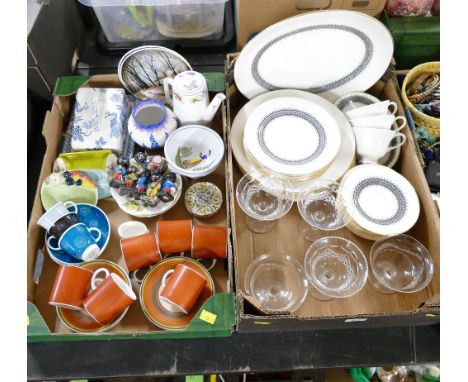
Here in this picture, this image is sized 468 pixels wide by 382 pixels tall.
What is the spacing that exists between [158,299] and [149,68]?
60 cm

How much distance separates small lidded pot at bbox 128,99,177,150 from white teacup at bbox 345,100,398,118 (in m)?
0.45

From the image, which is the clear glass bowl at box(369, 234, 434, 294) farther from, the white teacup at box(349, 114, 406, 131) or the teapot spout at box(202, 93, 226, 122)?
the teapot spout at box(202, 93, 226, 122)

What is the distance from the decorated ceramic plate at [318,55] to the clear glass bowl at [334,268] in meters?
0.40

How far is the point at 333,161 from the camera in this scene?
93cm

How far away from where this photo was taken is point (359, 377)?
1.04 m

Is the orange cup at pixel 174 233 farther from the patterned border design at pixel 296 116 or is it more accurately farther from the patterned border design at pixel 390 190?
the patterned border design at pixel 390 190

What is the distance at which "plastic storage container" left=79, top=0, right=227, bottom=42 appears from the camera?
3.41 ft

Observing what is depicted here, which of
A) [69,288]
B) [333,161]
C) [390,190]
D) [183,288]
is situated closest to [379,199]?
[390,190]

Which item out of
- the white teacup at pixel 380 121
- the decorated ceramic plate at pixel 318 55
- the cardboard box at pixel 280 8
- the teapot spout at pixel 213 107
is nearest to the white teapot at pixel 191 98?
the teapot spout at pixel 213 107

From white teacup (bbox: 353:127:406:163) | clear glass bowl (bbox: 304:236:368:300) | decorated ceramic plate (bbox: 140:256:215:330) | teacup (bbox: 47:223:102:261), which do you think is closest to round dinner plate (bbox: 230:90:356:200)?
white teacup (bbox: 353:127:406:163)

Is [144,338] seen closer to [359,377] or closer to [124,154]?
[124,154]

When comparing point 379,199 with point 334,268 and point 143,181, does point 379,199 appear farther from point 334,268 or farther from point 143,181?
point 143,181

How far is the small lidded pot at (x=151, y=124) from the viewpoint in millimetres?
948

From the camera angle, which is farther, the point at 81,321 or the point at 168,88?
the point at 168,88
